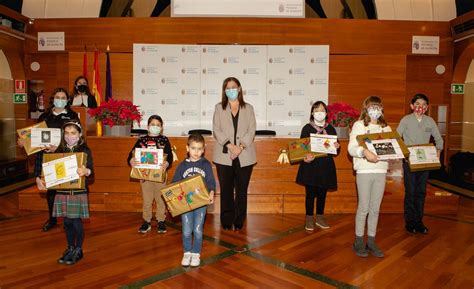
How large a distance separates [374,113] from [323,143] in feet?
2.75

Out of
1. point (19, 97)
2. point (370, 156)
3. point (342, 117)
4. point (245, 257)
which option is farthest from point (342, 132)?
point (19, 97)

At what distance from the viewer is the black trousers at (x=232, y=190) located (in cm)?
434

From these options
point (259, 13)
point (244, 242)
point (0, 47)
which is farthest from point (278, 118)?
point (0, 47)

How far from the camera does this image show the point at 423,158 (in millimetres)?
4215

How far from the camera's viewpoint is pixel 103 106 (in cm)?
530

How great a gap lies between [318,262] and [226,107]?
1.93 metres

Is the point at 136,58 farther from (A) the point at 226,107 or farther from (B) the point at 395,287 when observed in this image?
(B) the point at 395,287

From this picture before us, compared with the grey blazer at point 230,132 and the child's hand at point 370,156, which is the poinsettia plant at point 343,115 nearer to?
the grey blazer at point 230,132

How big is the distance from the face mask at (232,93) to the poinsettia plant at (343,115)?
1.80 m

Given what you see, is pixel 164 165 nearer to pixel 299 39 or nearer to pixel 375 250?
pixel 375 250

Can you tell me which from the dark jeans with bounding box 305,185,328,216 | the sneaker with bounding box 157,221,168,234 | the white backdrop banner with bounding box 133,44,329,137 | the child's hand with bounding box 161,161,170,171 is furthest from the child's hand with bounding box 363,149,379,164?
the white backdrop banner with bounding box 133,44,329,137

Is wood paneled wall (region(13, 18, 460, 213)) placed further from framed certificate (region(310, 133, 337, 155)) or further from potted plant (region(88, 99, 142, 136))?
framed certificate (region(310, 133, 337, 155))

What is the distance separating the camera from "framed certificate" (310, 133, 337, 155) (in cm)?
429

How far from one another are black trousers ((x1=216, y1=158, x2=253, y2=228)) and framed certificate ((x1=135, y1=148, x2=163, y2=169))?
27.2 inches
